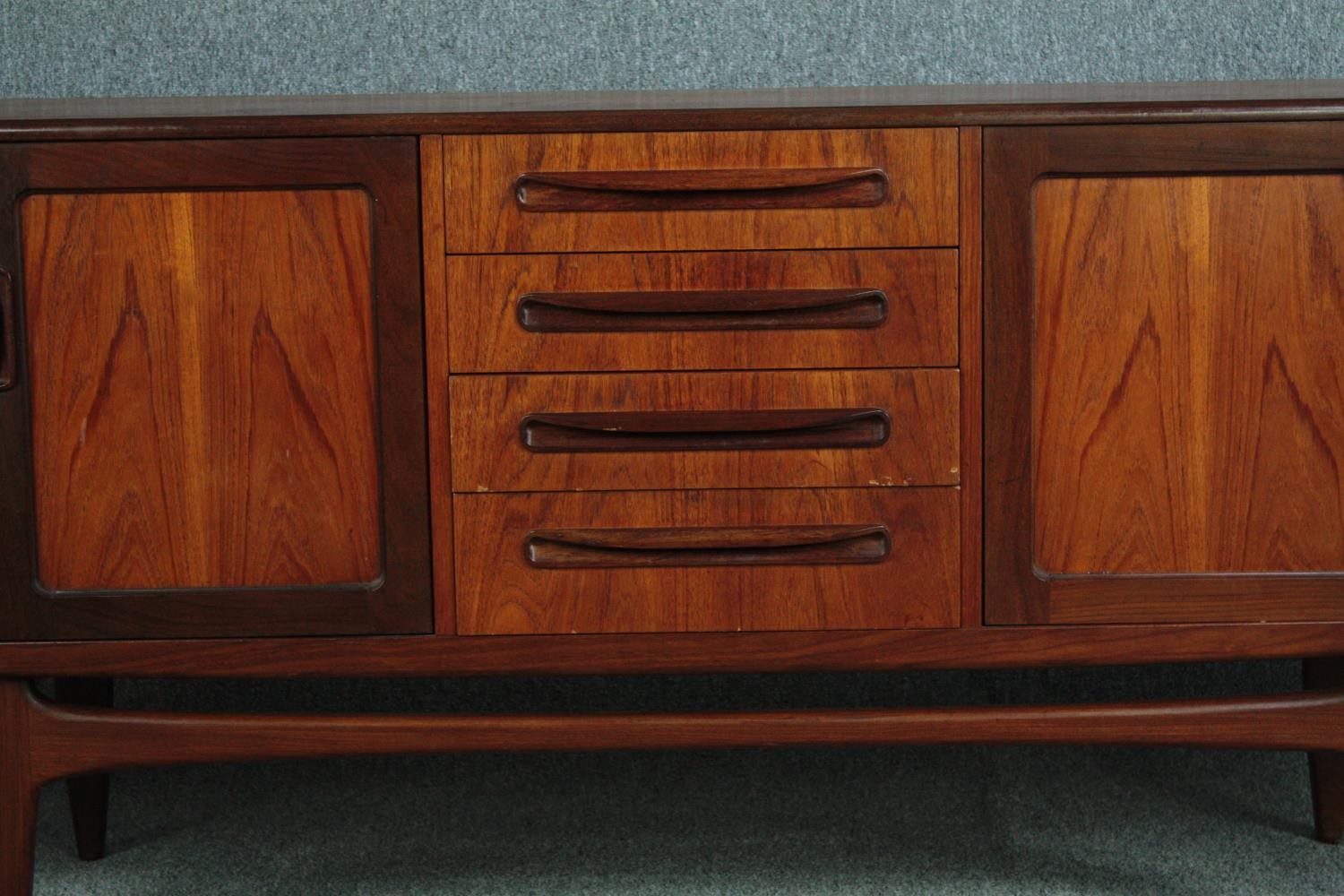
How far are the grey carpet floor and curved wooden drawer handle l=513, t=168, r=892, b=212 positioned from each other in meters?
0.48

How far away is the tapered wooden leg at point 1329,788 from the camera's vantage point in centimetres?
101

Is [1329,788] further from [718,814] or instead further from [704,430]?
[704,430]

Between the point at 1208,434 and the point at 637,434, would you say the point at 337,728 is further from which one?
the point at 1208,434

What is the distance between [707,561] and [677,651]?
0.19ft

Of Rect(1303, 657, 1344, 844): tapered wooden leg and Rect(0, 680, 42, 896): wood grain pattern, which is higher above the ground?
Rect(0, 680, 42, 896): wood grain pattern

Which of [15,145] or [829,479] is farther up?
[15,145]

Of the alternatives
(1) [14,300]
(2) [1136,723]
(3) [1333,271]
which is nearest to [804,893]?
(2) [1136,723]

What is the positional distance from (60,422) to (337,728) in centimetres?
24

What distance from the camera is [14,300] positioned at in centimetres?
76

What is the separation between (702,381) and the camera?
0.76 meters

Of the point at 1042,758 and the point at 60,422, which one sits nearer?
the point at 60,422

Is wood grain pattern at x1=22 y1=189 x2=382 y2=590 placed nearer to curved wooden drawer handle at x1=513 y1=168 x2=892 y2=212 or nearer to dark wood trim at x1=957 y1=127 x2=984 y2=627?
curved wooden drawer handle at x1=513 y1=168 x2=892 y2=212

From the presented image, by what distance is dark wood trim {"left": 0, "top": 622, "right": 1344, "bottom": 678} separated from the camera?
781 mm

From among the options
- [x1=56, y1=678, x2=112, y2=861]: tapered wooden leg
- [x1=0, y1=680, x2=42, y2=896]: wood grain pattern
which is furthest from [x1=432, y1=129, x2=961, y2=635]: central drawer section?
[x1=56, y1=678, x2=112, y2=861]: tapered wooden leg
